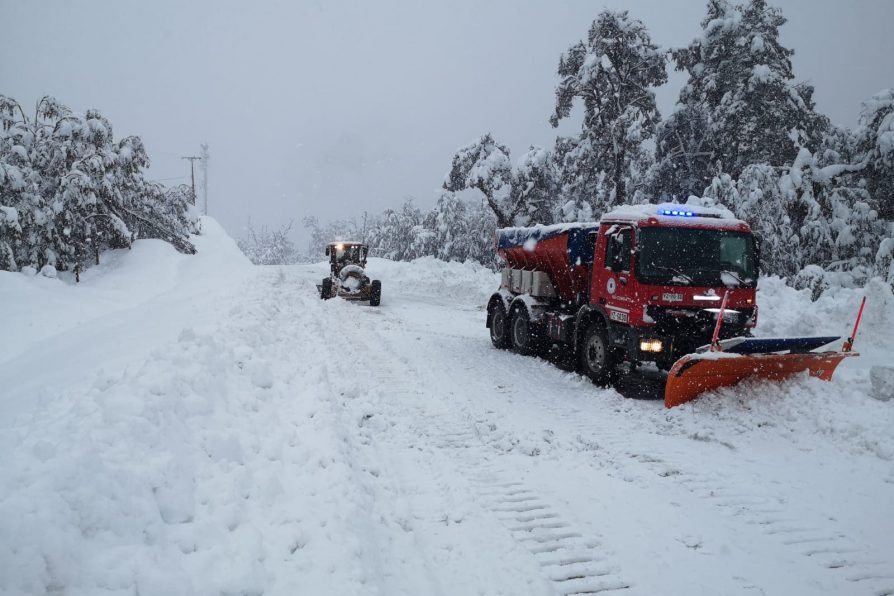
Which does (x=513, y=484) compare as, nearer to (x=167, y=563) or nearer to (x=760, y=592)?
(x=760, y=592)

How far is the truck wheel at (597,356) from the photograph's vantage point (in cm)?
861

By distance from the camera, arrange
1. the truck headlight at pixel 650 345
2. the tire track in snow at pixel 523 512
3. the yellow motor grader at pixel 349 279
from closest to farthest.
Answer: the tire track in snow at pixel 523 512, the truck headlight at pixel 650 345, the yellow motor grader at pixel 349 279

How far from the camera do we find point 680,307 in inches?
315

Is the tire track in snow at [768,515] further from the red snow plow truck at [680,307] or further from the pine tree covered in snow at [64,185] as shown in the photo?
the pine tree covered in snow at [64,185]

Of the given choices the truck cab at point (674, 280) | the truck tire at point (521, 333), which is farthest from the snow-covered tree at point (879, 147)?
the truck tire at point (521, 333)

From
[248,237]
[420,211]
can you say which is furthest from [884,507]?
[248,237]

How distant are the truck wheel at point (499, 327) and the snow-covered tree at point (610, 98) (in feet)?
49.4

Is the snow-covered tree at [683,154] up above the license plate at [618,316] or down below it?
above

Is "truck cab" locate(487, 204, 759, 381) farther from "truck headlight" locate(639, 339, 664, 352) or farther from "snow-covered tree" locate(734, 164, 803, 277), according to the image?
"snow-covered tree" locate(734, 164, 803, 277)

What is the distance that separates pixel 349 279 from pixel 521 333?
403 inches

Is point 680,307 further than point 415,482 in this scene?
Yes

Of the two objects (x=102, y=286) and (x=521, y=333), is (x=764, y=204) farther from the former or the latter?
(x=102, y=286)

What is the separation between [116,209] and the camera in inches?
979

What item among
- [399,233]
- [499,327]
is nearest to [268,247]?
[399,233]
